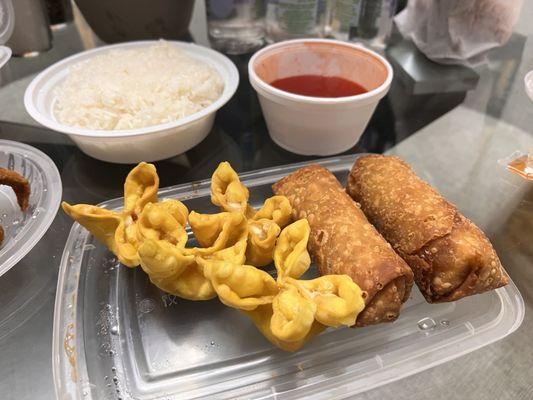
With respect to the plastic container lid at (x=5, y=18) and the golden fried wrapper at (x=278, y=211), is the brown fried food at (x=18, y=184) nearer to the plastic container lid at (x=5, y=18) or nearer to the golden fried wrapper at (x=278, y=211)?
the golden fried wrapper at (x=278, y=211)

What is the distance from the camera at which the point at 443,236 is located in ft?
2.95

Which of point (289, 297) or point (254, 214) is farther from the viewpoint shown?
point (254, 214)

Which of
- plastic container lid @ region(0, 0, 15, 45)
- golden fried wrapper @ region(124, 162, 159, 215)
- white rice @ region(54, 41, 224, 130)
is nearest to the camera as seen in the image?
golden fried wrapper @ region(124, 162, 159, 215)

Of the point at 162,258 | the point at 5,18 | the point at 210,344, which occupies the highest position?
the point at 5,18

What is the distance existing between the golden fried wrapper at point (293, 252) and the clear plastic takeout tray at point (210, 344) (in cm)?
17

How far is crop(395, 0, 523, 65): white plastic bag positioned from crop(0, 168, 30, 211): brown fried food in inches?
62.2

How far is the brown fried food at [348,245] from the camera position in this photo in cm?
84

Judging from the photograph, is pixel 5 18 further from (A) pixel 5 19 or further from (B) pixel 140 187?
(B) pixel 140 187

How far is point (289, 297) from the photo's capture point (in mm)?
765

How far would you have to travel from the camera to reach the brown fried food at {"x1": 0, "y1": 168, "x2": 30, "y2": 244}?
3.63 feet

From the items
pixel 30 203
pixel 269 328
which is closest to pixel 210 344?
pixel 269 328

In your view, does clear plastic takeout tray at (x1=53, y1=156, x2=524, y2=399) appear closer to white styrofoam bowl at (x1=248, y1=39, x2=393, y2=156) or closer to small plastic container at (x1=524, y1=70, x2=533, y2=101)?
white styrofoam bowl at (x1=248, y1=39, x2=393, y2=156)

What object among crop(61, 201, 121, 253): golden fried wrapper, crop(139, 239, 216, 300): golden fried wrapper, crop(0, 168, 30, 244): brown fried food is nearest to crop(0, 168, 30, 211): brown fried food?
crop(0, 168, 30, 244): brown fried food

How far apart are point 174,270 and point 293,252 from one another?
23 centimetres
